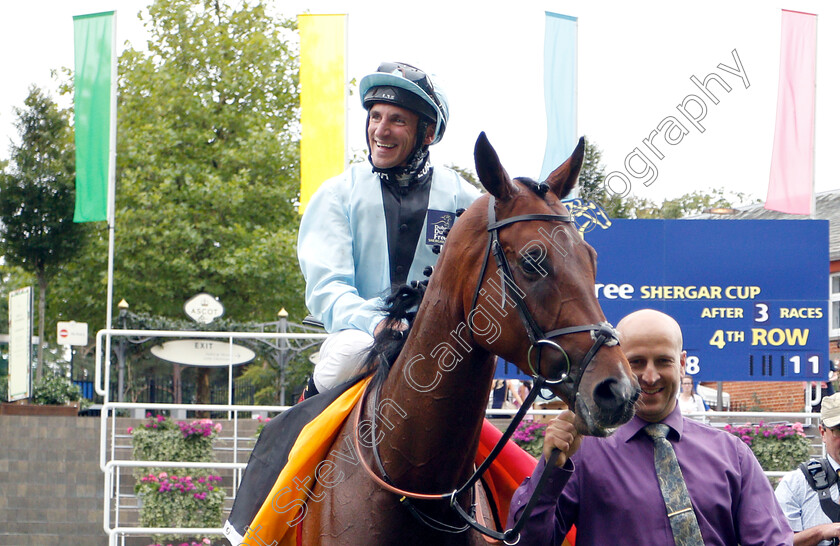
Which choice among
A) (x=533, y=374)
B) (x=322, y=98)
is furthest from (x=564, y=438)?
(x=322, y=98)

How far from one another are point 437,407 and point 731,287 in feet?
21.1

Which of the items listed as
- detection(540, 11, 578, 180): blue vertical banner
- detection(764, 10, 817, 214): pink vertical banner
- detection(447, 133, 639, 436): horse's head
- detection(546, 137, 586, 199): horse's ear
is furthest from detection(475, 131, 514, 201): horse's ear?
detection(764, 10, 817, 214): pink vertical banner

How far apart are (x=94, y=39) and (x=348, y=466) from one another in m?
14.2

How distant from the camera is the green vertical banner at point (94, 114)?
15039mm

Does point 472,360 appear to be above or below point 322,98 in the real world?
below

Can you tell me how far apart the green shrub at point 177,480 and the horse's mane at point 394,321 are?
5.55m

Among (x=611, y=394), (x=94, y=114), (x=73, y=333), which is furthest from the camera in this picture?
(x=73, y=333)

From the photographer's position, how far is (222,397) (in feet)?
75.3

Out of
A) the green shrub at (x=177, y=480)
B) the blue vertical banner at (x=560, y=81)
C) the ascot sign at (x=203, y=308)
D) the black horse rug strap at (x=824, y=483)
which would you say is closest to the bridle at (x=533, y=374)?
the black horse rug strap at (x=824, y=483)

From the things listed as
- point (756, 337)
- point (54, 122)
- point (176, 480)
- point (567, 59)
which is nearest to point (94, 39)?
point (54, 122)

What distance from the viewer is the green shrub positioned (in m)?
7.98

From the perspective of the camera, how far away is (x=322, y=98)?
13.3 metres

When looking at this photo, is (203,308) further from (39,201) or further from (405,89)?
(405,89)

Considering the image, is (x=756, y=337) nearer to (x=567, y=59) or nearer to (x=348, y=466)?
(x=567, y=59)
